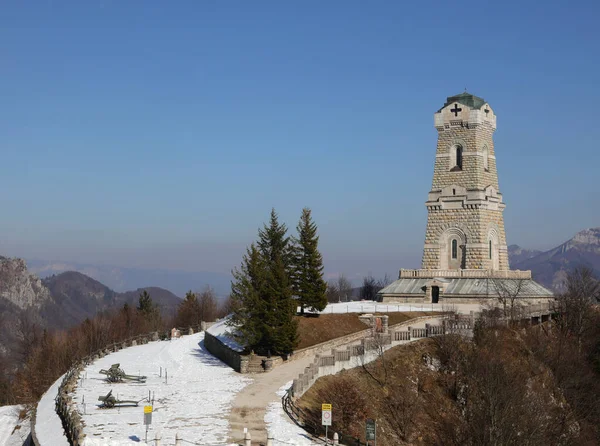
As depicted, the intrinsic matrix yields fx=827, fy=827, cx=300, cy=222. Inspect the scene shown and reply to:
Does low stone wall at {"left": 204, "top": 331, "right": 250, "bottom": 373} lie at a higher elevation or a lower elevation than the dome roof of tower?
lower

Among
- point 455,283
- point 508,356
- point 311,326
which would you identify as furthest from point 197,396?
point 455,283

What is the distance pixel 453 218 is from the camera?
79312 millimetres

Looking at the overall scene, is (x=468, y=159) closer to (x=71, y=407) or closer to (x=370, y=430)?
(x=370, y=430)

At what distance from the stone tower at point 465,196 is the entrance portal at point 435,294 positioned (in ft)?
12.5

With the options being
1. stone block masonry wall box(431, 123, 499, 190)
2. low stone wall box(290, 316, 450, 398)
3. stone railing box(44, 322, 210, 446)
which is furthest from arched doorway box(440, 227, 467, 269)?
stone railing box(44, 322, 210, 446)

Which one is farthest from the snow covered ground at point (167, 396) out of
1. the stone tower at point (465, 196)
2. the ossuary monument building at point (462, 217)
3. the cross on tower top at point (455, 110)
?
the cross on tower top at point (455, 110)

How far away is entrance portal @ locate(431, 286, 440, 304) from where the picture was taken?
7594cm

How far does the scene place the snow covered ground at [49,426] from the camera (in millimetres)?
35375

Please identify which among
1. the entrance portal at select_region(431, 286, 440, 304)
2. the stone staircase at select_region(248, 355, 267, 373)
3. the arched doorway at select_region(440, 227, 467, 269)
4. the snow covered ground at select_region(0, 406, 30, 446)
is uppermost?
the arched doorway at select_region(440, 227, 467, 269)

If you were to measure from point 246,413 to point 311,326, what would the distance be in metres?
23.2

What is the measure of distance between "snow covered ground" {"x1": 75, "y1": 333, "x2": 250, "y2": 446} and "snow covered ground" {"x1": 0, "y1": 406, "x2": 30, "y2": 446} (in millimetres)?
4814

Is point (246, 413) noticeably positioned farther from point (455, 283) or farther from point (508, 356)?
point (455, 283)

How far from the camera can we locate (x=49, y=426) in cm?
3856

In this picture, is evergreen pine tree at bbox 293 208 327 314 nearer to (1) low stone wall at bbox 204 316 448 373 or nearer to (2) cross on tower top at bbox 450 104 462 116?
(1) low stone wall at bbox 204 316 448 373
